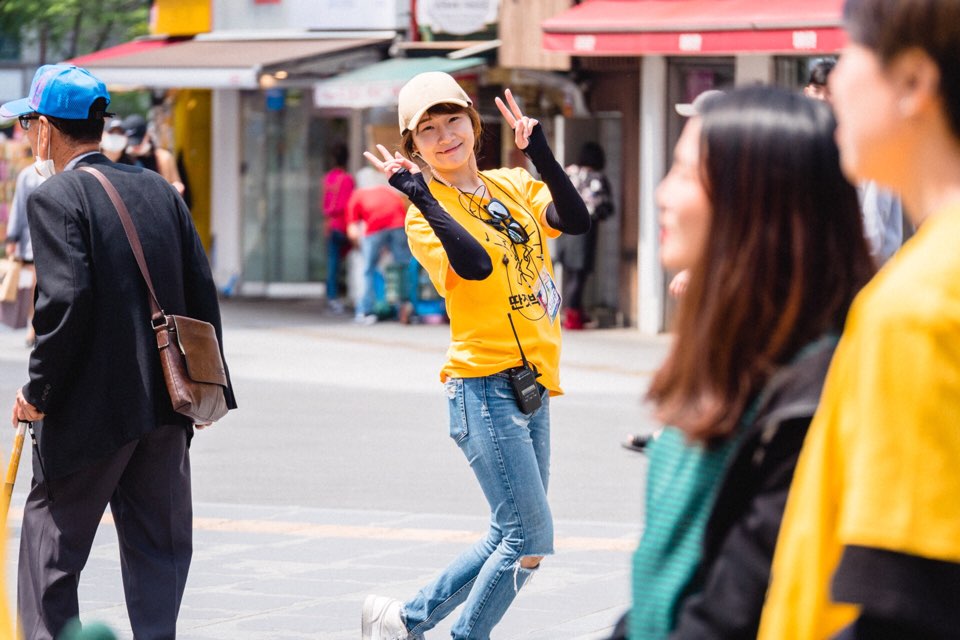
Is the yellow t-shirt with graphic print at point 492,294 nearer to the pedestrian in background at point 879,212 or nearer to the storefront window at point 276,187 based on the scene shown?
the pedestrian in background at point 879,212

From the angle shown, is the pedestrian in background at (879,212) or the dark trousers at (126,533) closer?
the dark trousers at (126,533)

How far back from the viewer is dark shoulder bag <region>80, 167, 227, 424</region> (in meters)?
4.71

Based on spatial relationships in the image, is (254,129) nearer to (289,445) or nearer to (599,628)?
(289,445)

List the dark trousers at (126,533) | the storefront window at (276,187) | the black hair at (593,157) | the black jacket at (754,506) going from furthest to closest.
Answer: the storefront window at (276,187) → the black hair at (593,157) → the dark trousers at (126,533) → the black jacket at (754,506)

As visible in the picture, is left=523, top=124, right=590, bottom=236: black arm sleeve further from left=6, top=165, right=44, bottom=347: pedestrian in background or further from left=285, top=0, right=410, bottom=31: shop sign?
left=285, top=0, right=410, bottom=31: shop sign

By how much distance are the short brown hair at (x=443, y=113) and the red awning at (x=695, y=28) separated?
9.49 m

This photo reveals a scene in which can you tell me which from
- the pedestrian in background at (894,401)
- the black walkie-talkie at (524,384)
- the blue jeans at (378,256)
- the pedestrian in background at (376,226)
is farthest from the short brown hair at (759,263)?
the blue jeans at (378,256)

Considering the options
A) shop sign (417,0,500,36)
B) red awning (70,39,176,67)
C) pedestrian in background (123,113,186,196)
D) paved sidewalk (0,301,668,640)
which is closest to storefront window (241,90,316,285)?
red awning (70,39,176,67)

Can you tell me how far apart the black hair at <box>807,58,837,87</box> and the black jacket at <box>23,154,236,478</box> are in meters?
2.66

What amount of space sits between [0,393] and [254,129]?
34.4 ft

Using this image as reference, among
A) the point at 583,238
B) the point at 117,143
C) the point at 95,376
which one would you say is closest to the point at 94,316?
the point at 95,376

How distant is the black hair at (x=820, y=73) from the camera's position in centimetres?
633

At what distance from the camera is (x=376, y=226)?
17453mm

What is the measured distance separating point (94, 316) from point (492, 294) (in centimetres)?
109
